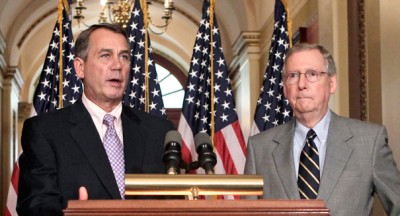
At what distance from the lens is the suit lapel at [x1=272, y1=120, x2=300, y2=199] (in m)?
4.17

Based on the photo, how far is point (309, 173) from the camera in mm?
4137

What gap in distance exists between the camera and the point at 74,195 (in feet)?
13.1

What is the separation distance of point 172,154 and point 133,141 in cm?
78

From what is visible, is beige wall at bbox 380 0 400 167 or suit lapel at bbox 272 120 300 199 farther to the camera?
beige wall at bbox 380 0 400 167

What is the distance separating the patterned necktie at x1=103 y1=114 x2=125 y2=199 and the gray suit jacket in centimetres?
69

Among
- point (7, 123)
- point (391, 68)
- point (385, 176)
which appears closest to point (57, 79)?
point (391, 68)

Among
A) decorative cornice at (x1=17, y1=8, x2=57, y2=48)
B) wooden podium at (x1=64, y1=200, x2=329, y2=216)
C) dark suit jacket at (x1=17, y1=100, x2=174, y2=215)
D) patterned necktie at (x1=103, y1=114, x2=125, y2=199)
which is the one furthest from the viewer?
decorative cornice at (x1=17, y1=8, x2=57, y2=48)

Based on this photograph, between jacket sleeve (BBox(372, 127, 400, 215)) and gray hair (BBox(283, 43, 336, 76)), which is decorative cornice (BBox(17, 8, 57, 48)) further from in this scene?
jacket sleeve (BBox(372, 127, 400, 215))

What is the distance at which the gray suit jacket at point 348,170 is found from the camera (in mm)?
4078

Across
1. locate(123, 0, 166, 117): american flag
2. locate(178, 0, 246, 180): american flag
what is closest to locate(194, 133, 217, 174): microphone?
locate(123, 0, 166, 117): american flag

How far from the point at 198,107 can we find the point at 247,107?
767 cm

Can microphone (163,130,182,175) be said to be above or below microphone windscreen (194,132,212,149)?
below

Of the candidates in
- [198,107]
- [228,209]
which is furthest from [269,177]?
[198,107]

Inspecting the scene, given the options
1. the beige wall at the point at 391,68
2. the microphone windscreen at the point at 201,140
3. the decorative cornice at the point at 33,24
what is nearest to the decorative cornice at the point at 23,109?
the decorative cornice at the point at 33,24
